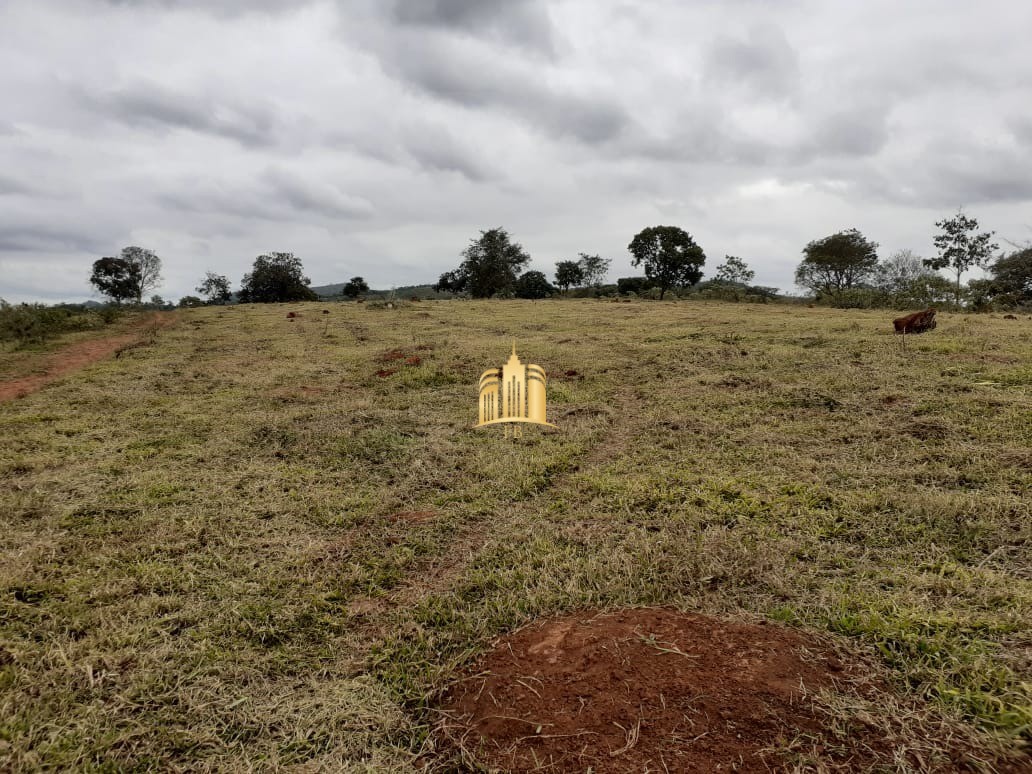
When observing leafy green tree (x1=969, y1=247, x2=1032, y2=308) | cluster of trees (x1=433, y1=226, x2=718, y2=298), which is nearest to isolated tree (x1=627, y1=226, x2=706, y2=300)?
cluster of trees (x1=433, y1=226, x2=718, y2=298)

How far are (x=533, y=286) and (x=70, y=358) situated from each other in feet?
137

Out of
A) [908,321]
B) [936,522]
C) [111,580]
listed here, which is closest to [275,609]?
[111,580]

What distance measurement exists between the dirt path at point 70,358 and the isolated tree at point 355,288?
1357 inches

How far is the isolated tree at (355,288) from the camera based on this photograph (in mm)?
56412

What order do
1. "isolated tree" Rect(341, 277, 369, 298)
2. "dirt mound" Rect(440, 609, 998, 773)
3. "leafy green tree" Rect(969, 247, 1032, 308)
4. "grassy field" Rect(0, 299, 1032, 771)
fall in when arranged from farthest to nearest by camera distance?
1. "isolated tree" Rect(341, 277, 369, 298)
2. "leafy green tree" Rect(969, 247, 1032, 308)
3. "grassy field" Rect(0, 299, 1032, 771)
4. "dirt mound" Rect(440, 609, 998, 773)

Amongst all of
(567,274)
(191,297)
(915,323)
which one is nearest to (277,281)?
(191,297)

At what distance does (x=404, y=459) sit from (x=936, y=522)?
17.8 ft

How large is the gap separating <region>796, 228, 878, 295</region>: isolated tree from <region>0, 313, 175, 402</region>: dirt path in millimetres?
46232

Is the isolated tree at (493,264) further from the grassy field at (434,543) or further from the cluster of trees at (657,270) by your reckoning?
the grassy field at (434,543)

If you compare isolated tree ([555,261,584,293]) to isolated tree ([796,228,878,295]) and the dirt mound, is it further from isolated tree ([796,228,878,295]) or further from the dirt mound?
the dirt mound

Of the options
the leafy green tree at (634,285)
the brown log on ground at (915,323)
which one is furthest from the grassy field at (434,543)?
the leafy green tree at (634,285)

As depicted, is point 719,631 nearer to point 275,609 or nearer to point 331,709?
point 331,709

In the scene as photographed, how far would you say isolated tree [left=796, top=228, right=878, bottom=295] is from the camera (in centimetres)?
4309

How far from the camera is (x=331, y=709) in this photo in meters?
2.63
